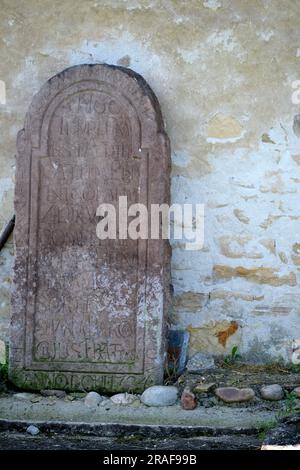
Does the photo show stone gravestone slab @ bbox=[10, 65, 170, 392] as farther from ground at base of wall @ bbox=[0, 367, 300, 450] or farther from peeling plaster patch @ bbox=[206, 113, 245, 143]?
peeling plaster patch @ bbox=[206, 113, 245, 143]

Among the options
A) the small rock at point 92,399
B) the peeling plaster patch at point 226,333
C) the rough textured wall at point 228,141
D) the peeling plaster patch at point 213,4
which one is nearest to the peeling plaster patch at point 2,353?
the small rock at point 92,399

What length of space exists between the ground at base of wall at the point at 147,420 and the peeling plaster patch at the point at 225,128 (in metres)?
1.39

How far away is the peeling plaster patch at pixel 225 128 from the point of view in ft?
16.1

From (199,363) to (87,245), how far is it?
0.95m

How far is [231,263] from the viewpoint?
193 inches

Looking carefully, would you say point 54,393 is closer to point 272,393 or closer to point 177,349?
point 177,349

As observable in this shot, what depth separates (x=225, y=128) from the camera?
4910 millimetres

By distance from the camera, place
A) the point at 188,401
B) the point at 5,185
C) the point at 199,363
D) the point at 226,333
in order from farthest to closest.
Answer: the point at 5,185 < the point at 226,333 < the point at 199,363 < the point at 188,401

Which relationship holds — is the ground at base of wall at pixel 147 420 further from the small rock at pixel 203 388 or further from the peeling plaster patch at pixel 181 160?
the peeling plaster patch at pixel 181 160

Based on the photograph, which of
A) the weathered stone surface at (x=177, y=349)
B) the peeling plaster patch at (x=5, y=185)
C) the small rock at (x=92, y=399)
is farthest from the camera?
the peeling plaster patch at (x=5, y=185)

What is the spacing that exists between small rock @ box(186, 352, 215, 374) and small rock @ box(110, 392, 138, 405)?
17.2 inches

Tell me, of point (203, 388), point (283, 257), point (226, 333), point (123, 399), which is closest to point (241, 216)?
point (283, 257)
